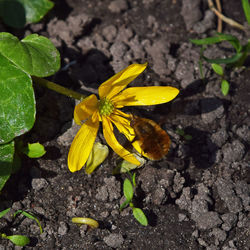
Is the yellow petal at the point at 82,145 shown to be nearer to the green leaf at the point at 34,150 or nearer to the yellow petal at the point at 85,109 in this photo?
the yellow petal at the point at 85,109

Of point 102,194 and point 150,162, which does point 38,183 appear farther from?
point 150,162

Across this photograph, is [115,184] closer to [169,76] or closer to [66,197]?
[66,197]

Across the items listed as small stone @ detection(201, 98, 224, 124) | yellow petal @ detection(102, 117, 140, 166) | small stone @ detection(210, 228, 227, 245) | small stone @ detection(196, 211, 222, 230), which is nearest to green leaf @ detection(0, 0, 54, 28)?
yellow petal @ detection(102, 117, 140, 166)

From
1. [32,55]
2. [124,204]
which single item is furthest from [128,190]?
[32,55]

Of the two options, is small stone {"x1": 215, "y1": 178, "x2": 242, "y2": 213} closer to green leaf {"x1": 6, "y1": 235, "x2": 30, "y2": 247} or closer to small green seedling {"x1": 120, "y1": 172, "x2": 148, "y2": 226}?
small green seedling {"x1": 120, "y1": 172, "x2": 148, "y2": 226}

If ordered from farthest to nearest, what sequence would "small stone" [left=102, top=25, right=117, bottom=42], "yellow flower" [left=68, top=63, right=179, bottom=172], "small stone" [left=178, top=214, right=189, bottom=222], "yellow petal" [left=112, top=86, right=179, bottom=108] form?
"small stone" [left=102, top=25, right=117, bottom=42] → "small stone" [left=178, top=214, right=189, bottom=222] → "yellow petal" [left=112, top=86, right=179, bottom=108] → "yellow flower" [left=68, top=63, right=179, bottom=172]

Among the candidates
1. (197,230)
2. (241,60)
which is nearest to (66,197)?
(197,230)
